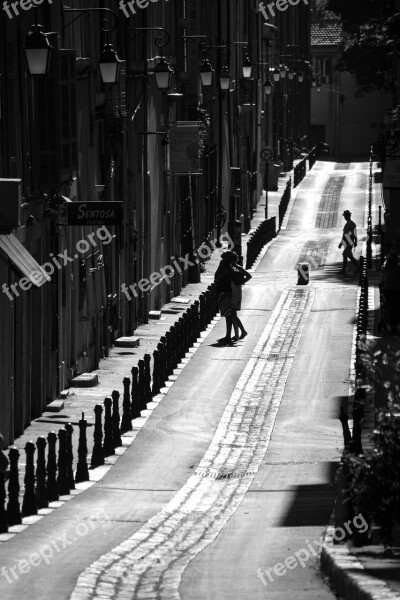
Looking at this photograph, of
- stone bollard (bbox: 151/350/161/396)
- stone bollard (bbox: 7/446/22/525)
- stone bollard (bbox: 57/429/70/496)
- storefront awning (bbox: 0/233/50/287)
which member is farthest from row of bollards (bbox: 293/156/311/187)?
stone bollard (bbox: 7/446/22/525)

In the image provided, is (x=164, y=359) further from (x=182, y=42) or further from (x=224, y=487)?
(x=182, y=42)

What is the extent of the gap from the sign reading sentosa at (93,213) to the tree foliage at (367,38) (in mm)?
26048

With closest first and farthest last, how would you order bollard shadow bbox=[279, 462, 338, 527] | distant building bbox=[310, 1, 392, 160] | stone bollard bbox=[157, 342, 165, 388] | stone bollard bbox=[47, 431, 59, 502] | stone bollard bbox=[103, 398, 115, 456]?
bollard shadow bbox=[279, 462, 338, 527] < stone bollard bbox=[47, 431, 59, 502] < stone bollard bbox=[103, 398, 115, 456] < stone bollard bbox=[157, 342, 165, 388] < distant building bbox=[310, 1, 392, 160]

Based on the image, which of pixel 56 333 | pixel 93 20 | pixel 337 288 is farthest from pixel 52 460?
pixel 337 288

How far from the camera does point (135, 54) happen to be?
3228 cm

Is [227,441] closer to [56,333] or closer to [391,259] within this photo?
[56,333]

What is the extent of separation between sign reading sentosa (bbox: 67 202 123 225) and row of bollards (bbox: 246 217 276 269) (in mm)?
22266

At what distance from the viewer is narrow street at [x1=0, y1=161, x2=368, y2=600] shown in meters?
12.1

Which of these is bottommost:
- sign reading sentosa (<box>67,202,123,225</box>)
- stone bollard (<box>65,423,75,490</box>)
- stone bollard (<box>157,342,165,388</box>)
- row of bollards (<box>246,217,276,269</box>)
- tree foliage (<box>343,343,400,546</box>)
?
row of bollards (<box>246,217,276,269</box>)

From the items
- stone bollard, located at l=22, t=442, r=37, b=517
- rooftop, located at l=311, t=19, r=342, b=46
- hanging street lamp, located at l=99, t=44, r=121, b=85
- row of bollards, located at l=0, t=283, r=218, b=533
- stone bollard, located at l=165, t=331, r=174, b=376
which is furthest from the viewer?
rooftop, located at l=311, t=19, r=342, b=46

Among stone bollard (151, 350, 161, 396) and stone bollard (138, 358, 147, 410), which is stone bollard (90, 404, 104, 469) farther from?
stone bollard (151, 350, 161, 396)

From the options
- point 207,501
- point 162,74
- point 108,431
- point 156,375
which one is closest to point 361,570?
point 207,501

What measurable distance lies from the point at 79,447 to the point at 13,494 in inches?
113

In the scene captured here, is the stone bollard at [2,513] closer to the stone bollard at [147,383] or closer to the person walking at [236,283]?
the stone bollard at [147,383]
